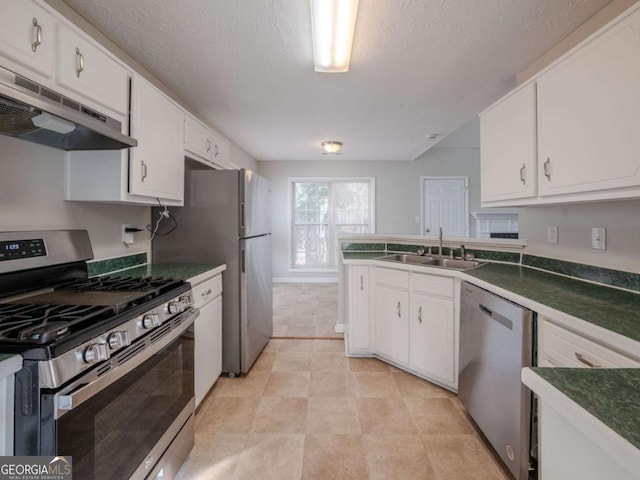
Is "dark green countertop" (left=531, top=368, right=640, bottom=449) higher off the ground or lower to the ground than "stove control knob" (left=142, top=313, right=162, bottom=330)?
higher

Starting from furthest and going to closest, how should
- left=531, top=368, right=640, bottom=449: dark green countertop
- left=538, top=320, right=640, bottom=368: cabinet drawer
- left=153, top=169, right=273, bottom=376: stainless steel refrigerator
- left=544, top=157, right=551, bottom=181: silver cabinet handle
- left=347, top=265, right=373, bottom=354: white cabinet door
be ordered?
left=347, top=265, right=373, bottom=354: white cabinet door < left=153, top=169, right=273, bottom=376: stainless steel refrigerator < left=544, top=157, right=551, bottom=181: silver cabinet handle < left=538, top=320, right=640, bottom=368: cabinet drawer < left=531, top=368, right=640, bottom=449: dark green countertop

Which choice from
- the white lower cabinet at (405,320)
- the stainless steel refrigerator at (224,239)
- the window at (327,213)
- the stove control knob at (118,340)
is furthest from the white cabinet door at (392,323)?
the window at (327,213)

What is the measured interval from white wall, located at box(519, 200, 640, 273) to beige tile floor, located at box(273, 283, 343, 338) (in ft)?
6.68

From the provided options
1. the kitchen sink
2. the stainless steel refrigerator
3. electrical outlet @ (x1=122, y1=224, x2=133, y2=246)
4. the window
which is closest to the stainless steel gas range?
electrical outlet @ (x1=122, y1=224, x2=133, y2=246)

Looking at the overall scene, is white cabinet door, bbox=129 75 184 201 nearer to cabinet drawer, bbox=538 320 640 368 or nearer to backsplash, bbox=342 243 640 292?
backsplash, bbox=342 243 640 292

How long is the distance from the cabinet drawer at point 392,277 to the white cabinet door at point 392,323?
0.05m

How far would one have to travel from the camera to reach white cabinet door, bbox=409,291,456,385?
2.06 metres

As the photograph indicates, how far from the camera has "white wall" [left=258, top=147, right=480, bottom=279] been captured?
5762mm

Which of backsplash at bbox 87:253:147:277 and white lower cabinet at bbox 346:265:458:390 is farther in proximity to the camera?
white lower cabinet at bbox 346:265:458:390

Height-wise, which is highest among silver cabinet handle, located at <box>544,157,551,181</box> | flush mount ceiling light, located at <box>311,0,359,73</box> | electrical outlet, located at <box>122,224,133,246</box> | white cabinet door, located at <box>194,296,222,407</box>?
flush mount ceiling light, located at <box>311,0,359,73</box>

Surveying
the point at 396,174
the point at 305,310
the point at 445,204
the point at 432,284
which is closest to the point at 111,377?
the point at 432,284

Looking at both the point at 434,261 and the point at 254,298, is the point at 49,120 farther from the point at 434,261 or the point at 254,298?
the point at 434,261

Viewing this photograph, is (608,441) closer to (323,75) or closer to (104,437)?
(104,437)

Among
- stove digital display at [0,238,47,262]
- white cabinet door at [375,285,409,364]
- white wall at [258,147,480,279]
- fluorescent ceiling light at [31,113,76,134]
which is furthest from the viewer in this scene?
white wall at [258,147,480,279]
